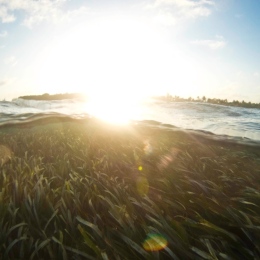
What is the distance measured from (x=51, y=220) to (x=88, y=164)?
6.03 feet

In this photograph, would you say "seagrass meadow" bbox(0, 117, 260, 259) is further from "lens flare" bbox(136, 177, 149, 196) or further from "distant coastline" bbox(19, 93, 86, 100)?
"distant coastline" bbox(19, 93, 86, 100)

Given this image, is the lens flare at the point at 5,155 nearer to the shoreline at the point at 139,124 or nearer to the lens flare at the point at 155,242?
the lens flare at the point at 155,242

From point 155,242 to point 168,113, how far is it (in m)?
12.4

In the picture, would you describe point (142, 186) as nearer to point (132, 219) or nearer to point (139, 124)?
point (132, 219)

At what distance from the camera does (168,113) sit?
1359 cm

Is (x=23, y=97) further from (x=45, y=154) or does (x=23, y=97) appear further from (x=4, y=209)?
(x=4, y=209)

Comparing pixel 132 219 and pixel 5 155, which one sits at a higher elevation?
pixel 132 219

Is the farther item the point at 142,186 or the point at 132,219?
the point at 142,186

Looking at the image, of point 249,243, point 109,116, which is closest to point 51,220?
point 249,243

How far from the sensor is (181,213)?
2131 millimetres

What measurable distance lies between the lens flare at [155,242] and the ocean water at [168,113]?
10.6 metres

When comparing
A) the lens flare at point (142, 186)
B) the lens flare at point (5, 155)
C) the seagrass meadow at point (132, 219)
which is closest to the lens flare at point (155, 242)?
the seagrass meadow at point (132, 219)

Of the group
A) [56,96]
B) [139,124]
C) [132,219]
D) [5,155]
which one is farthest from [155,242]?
[56,96]

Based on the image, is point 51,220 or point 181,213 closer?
point 51,220
